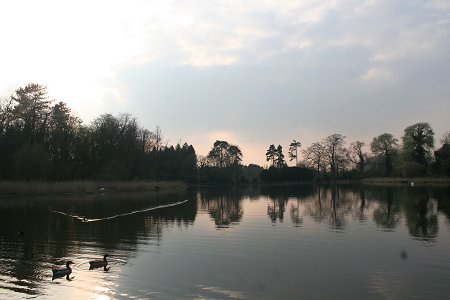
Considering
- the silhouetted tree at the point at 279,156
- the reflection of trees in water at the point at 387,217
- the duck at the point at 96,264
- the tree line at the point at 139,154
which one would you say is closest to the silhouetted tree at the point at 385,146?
the tree line at the point at 139,154

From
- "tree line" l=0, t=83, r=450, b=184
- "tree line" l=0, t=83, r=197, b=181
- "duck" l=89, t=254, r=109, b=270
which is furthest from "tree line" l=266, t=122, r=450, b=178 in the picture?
"duck" l=89, t=254, r=109, b=270

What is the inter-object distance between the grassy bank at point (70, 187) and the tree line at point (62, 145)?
9.43 ft

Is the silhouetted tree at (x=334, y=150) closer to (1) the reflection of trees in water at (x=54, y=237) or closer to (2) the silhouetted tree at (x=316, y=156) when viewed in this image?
(2) the silhouetted tree at (x=316, y=156)

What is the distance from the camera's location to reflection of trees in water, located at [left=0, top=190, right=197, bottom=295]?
539 inches

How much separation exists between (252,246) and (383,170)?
9812 cm

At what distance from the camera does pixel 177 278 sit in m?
12.6

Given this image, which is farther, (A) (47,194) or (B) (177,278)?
(A) (47,194)

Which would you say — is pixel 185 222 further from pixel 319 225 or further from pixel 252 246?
pixel 252 246

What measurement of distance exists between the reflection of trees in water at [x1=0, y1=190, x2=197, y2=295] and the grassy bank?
57.0 feet

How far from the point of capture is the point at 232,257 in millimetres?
15742

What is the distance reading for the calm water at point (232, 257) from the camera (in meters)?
11.2

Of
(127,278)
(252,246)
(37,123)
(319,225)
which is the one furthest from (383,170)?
(127,278)

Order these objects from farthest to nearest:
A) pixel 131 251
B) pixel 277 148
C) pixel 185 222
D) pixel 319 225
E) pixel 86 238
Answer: pixel 277 148, pixel 185 222, pixel 319 225, pixel 86 238, pixel 131 251

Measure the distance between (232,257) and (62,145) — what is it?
198 ft
